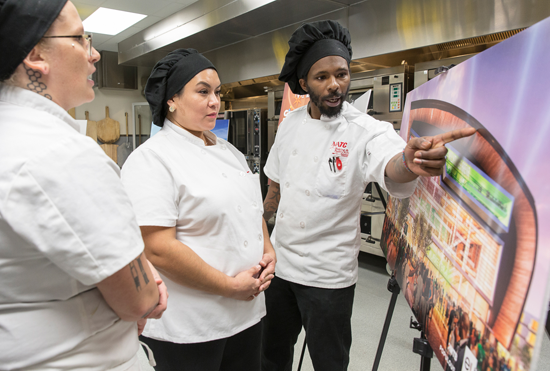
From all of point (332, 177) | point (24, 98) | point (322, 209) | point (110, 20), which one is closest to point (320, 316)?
point (322, 209)

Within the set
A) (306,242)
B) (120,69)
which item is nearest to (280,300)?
(306,242)

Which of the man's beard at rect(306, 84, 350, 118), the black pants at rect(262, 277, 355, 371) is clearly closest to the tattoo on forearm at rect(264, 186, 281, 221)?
the black pants at rect(262, 277, 355, 371)

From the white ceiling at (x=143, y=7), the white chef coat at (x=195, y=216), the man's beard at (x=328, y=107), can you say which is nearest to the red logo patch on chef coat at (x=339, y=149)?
the man's beard at (x=328, y=107)

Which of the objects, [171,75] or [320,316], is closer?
[171,75]

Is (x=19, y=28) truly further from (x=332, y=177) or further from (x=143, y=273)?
(x=332, y=177)

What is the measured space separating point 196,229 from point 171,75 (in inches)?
20.8

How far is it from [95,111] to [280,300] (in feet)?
21.2

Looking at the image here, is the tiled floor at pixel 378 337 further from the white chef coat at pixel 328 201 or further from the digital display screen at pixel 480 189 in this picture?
the digital display screen at pixel 480 189

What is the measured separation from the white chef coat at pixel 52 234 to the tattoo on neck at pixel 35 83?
0.02m

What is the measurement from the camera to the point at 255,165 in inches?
194

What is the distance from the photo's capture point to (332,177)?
1385 millimetres

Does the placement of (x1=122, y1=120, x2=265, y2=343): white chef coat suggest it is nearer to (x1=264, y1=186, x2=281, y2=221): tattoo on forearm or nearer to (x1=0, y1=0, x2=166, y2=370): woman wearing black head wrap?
(x1=0, y1=0, x2=166, y2=370): woman wearing black head wrap

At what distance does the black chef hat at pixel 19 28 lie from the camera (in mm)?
582

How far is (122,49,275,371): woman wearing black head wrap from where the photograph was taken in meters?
1.02
